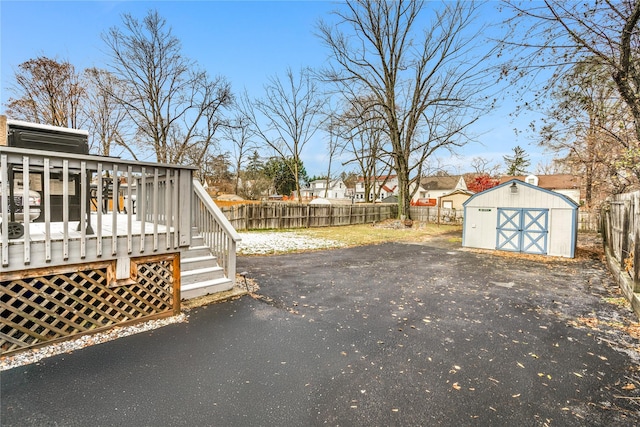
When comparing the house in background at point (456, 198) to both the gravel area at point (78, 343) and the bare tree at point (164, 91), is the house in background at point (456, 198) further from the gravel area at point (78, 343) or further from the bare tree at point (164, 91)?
the gravel area at point (78, 343)

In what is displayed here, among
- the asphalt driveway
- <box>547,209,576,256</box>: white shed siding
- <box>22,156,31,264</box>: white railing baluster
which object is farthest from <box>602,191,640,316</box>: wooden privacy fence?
<box>22,156,31,264</box>: white railing baluster

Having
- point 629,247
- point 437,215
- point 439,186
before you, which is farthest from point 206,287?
point 439,186

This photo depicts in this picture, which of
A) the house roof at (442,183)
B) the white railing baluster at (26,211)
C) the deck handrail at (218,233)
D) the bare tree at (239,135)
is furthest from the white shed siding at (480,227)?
the house roof at (442,183)

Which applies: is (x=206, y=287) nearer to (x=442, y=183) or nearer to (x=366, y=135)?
(x=366, y=135)

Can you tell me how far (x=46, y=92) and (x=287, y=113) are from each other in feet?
52.4

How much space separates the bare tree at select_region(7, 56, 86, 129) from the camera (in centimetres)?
1562

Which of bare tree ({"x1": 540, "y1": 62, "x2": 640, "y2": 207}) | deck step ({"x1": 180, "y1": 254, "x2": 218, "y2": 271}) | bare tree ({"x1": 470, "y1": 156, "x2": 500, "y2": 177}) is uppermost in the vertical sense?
A: bare tree ({"x1": 470, "y1": 156, "x2": 500, "y2": 177})

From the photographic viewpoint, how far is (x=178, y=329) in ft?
11.7

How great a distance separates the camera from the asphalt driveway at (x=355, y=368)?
7.20ft

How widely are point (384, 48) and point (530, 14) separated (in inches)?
572

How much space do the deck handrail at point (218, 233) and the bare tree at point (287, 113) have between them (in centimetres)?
2065

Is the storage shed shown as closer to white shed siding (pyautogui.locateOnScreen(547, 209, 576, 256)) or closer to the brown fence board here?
white shed siding (pyautogui.locateOnScreen(547, 209, 576, 256))

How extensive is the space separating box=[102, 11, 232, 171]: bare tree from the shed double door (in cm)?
1864

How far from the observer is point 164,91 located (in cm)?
1894
